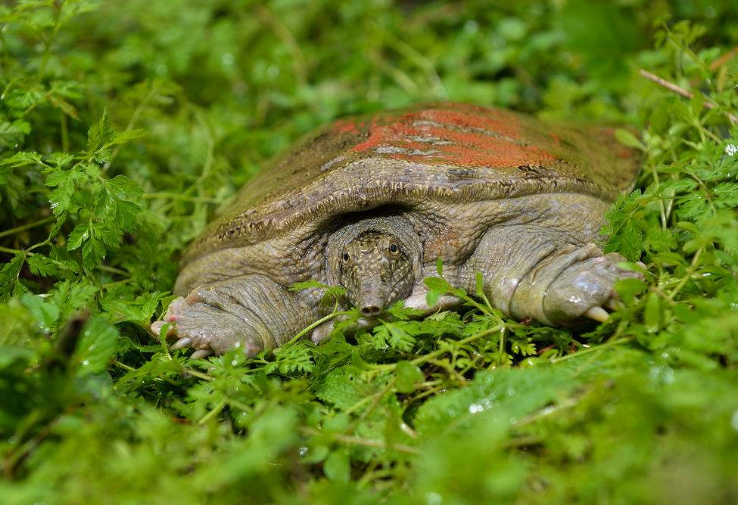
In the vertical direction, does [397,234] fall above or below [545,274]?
above

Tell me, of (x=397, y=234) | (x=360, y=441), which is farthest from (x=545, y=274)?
(x=360, y=441)

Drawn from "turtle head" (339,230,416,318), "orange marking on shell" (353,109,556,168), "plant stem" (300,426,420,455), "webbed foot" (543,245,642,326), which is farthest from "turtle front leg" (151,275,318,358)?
"webbed foot" (543,245,642,326)

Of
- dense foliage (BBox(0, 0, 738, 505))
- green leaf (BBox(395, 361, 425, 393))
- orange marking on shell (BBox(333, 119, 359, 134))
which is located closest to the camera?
dense foliage (BBox(0, 0, 738, 505))

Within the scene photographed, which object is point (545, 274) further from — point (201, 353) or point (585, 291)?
point (201, 353)

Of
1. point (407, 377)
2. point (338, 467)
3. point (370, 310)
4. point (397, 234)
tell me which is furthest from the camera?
point (397, 234)

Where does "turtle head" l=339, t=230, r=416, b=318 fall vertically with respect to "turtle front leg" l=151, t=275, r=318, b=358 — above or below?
above

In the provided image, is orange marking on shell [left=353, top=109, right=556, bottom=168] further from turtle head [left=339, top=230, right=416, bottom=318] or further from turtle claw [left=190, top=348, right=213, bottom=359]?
turtle claw [left=190, top=348, right=213, bottom=359]
